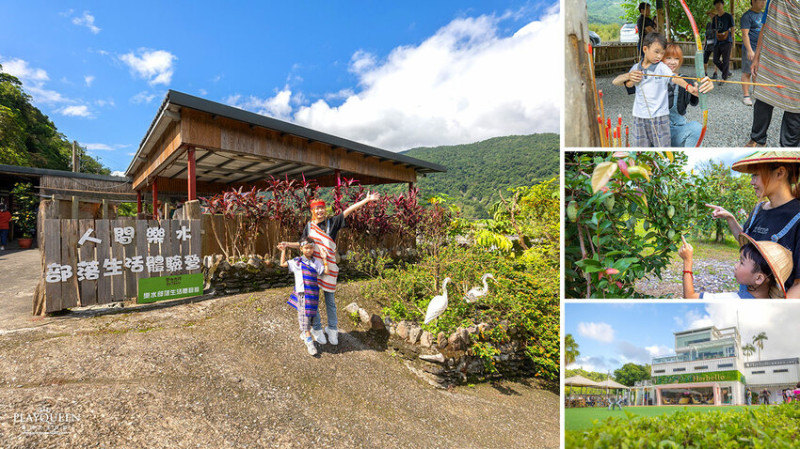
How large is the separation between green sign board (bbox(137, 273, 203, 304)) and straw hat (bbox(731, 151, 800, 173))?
5655 mm

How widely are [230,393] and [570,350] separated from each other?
2.75 metres

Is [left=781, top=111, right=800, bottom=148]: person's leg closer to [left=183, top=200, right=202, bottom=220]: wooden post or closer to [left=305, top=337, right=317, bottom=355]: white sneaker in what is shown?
[left=305, top=337, right=317, bottom=355]: white sneaker

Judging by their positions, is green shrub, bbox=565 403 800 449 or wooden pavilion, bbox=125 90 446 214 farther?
wooden pavilion, bbox=125 90 446 214

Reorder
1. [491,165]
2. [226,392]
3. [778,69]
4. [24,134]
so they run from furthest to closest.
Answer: [491,165] < [24,134] < [226,392] < [778,69]

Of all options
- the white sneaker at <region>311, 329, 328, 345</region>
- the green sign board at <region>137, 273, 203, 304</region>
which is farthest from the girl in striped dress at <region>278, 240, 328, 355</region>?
the green sign board at <region>137, 273, 203, 304</region>

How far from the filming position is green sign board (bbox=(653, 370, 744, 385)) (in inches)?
41.8

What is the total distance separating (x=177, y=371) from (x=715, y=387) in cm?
355

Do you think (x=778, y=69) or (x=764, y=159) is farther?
(x=778, y=69)

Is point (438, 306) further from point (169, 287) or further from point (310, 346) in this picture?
point (169, 287)

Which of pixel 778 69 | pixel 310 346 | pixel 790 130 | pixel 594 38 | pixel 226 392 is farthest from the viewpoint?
pixel 310 346

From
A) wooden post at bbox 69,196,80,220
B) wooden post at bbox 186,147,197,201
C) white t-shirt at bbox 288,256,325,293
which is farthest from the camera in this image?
wooden post at bbox 186,147,197,201

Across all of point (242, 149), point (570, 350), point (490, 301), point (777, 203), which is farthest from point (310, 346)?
point (242, 149)

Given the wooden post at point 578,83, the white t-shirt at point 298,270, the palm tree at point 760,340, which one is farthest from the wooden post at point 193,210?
the palm tree at point 760,340

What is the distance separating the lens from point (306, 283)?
361 cm
